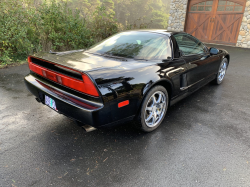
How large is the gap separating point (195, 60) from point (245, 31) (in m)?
9.65

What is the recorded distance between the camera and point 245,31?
10555mm

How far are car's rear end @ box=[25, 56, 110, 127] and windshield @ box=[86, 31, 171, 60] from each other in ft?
2.91

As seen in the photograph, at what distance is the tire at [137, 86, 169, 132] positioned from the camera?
2393 millimetres

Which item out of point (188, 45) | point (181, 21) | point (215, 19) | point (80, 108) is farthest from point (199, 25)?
point (80, 108)

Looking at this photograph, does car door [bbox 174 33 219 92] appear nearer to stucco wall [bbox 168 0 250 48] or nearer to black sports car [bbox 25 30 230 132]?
black sports car [bbox 25 30 230 132]

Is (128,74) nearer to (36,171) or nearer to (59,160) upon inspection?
(59,160)

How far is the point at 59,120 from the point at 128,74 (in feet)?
4.83

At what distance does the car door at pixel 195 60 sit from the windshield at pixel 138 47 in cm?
39

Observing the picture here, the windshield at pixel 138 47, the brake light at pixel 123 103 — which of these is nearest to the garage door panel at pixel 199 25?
the windshield at pixel 138 47

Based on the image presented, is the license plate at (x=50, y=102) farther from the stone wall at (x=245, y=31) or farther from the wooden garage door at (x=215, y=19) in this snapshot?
the wooden garage door at (x=215, y=19)

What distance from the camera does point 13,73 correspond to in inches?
210

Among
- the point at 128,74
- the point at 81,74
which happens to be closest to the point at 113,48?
the point at 128,74

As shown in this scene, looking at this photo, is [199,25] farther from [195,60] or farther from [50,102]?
[50,102]

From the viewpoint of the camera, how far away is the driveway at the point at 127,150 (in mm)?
1881
